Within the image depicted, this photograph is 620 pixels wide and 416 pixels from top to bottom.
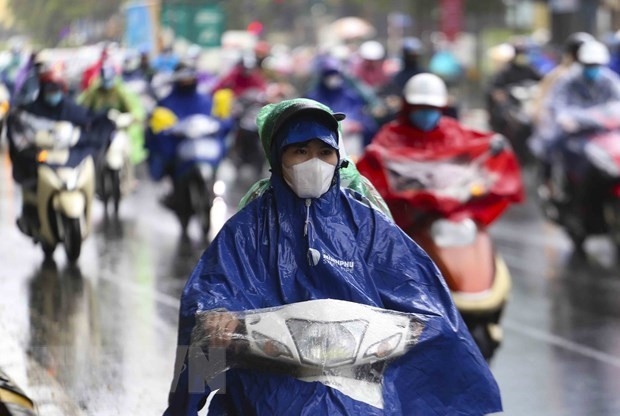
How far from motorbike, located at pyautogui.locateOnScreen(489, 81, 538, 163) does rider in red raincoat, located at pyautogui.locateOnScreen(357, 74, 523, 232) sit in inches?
557

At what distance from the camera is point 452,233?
26.8 ft

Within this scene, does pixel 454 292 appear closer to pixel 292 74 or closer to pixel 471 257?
pixel 471 257

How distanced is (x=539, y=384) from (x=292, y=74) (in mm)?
38738

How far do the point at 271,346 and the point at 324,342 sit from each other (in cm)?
17

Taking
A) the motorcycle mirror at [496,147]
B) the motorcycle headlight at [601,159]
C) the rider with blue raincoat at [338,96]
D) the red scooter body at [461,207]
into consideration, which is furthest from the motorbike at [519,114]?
the red scooter body at [461,207]

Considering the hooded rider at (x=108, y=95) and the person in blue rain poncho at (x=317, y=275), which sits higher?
the person in blue rain poncho at (x=317, y=275)

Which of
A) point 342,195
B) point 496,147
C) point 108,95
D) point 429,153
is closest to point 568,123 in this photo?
point 496,147

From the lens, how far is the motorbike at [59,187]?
12.2 metres

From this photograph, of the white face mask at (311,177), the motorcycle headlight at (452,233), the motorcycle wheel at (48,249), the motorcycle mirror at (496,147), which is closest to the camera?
the white face mask at (311,177)

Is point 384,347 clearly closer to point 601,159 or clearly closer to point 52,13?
point 601,159

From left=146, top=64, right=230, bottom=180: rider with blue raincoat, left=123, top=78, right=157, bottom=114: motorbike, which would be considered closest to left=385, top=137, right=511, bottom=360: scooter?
left=146, top=64, right=230, bottom=180: rider with blue raincoat

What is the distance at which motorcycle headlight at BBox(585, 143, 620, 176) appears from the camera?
12492mm

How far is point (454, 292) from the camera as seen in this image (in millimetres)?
7996

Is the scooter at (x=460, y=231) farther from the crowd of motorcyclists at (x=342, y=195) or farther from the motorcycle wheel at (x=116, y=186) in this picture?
the motorcycle wheel at (x=116, y=186)
